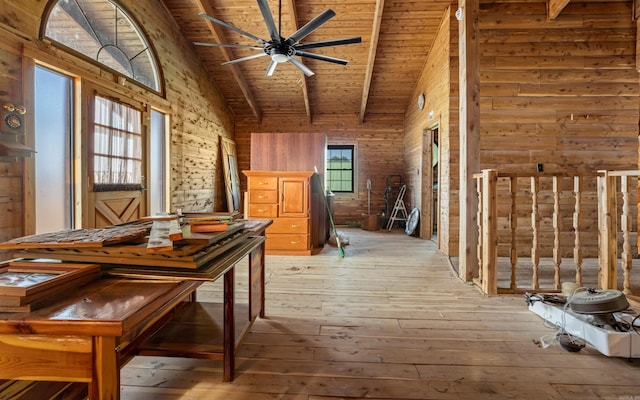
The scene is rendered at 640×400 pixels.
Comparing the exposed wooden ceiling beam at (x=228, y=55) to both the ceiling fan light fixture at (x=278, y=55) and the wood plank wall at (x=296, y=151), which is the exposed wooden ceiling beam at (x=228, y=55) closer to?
the wood plank wall at (x=296, y=151)

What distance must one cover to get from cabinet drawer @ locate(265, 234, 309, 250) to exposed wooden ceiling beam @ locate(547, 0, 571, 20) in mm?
4581

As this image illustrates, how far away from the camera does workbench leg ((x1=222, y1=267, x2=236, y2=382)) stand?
4.99ft

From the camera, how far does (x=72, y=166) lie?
3.28m

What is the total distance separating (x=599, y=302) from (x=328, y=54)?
18.3 ft

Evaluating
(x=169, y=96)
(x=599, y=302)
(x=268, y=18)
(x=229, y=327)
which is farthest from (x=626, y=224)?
(x=169, y=96)

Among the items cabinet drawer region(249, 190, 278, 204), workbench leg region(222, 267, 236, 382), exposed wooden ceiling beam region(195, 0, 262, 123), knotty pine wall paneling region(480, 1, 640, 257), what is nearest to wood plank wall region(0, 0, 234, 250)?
exposed wooden ceiling beam region(195, 0, 262, 123)

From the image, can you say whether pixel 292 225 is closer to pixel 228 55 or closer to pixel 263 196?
pixel 263 196

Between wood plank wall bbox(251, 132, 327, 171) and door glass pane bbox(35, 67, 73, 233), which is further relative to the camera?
wood plank wall bbox(251, 132, 327, 171)

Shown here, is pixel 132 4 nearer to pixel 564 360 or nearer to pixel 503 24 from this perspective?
pixel 503 24

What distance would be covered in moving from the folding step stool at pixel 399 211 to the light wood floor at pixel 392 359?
14.2ft

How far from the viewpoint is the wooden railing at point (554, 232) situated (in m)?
2.69

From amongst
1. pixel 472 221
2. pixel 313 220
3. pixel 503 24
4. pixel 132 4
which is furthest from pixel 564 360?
pixel 132 4

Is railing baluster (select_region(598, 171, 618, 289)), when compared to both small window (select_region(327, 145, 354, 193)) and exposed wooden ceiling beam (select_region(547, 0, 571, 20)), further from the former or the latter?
small window (select_region(327, 145, 354, 193))

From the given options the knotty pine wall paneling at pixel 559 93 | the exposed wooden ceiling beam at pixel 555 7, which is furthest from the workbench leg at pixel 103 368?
the exposed wooden ceiling beam at pixel 555 7
